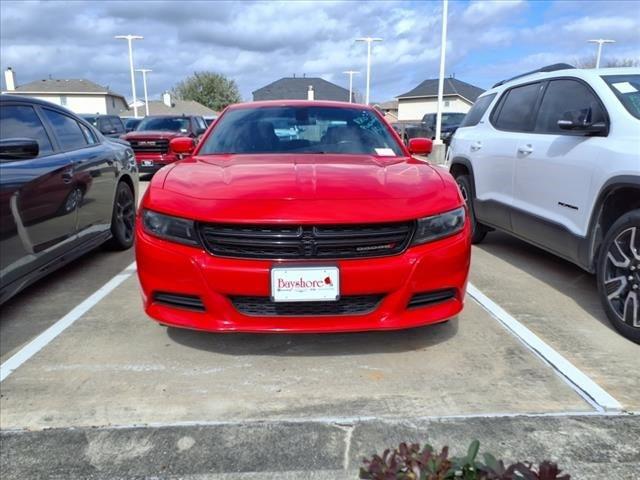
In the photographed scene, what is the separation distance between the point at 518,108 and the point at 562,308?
1.99 metres

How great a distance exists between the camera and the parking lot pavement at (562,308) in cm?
286

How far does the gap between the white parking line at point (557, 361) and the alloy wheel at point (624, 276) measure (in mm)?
529

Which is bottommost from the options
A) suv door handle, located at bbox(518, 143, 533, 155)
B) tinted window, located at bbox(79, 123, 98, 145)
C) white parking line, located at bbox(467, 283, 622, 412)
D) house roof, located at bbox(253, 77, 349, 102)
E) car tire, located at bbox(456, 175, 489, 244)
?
white parking line, located at bbox(467, 283, 622, 412)

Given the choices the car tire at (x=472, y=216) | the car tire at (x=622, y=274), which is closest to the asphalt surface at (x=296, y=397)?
the car tire at (x=622, y=274)

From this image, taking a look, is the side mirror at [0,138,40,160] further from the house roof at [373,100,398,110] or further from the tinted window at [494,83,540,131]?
the house roof at [373,100,398,110]

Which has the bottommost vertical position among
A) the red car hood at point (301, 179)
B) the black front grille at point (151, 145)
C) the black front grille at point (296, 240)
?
the black front grille at point (296, 240)

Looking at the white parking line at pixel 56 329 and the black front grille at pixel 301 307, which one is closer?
the black front grille at pixel 301 307

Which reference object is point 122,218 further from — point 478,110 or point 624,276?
point 624,276

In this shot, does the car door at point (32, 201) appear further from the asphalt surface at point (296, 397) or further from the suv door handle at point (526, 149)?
the suv door handle at point (526, 149)

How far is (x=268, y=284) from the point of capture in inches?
102

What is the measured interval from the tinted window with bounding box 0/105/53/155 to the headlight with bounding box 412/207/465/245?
113 inches

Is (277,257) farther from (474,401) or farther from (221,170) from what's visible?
(474,401)

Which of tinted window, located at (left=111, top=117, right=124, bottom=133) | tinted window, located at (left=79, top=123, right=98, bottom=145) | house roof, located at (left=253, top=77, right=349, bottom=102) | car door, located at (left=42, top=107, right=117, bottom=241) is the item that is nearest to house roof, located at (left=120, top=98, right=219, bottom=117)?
house roof, located at (left=253, top=77, right=349, bottom=102)

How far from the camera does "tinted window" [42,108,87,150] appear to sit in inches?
171
